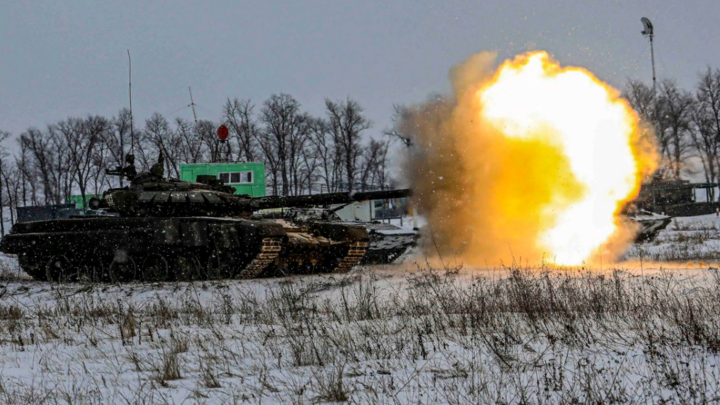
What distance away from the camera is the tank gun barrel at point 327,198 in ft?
56.1

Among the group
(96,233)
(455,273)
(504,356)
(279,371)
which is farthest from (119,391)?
(96,233)

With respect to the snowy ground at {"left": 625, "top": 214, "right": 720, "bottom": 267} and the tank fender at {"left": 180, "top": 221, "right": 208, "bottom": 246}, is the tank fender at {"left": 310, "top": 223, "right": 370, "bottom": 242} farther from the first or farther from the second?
the snowy ground at {"left": 625, "top": 214, "right": 720, "bottom": 267}

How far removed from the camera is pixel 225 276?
16719 mm

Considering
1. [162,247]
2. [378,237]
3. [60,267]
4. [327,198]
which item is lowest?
[60,267]

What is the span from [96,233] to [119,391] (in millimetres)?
11873

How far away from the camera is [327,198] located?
17516 millimetres

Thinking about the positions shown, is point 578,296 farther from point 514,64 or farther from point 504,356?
point 514,64

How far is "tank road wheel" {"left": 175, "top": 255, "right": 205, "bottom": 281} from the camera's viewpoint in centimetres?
1645

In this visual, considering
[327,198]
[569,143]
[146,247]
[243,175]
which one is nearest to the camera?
[146,247]

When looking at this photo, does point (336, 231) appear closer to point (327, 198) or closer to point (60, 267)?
point (327, 198)

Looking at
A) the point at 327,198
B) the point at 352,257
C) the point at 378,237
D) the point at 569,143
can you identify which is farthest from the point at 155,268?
the point at 569,143

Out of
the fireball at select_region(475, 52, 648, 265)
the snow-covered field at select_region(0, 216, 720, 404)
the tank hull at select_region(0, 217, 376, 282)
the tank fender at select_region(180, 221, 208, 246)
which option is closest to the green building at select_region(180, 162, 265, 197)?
the tank hull at select_region(0, 217, 376, 282)

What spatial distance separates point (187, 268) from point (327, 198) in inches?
146

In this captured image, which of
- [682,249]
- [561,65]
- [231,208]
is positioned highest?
[561,65]
